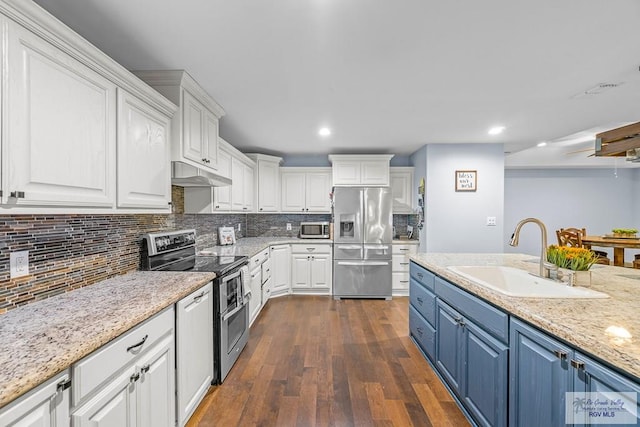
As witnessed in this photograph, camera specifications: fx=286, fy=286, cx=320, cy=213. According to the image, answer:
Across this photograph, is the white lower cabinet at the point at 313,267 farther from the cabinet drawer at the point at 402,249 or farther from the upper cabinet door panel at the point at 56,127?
the upper cabinet door panel at the point at 56,127

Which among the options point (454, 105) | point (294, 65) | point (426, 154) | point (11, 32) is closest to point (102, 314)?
point (11, 32)

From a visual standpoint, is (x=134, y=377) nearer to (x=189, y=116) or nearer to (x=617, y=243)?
(x=189, y=116)

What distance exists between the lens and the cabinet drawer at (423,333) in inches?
94.2

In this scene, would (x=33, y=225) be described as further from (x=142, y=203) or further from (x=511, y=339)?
(x=511, y=339)

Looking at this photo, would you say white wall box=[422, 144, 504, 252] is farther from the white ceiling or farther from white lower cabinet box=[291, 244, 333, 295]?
white lower cabinet box=[291, 244, 333, 295]

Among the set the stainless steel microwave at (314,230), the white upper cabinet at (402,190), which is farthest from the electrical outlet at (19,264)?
the white upper cabinet at (402,190)

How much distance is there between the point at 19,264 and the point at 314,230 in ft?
12.2

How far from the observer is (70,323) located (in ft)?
3.79

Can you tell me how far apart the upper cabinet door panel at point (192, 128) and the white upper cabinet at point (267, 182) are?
6.96 feet

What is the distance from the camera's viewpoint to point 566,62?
77.4 inches

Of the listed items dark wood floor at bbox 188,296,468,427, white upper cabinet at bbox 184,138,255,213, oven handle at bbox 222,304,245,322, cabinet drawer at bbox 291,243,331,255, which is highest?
white upper cabinet at bbox 184,138,255,213

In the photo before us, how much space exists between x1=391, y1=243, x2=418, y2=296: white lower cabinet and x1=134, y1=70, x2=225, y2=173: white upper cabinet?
3109 mm

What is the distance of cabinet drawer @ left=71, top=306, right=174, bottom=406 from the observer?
0.98 meters

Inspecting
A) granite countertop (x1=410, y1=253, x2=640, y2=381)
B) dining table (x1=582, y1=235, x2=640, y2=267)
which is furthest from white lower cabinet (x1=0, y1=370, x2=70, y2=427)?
dining table (x1=582, y1=235, x2=640, y2=267)
